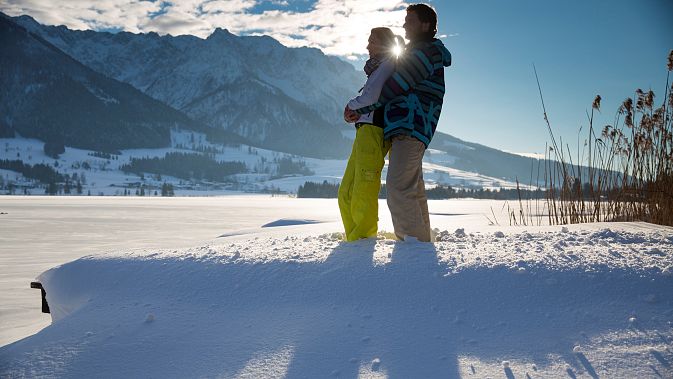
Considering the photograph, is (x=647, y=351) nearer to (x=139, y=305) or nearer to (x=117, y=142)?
(x=139, y=305)

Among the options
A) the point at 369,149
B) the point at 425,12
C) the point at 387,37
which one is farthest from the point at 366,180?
the point at 425,12

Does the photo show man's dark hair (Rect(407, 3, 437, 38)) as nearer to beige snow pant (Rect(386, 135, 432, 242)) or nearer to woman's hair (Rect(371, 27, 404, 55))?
woman's hair (Rect(371, 27, 404, 55))

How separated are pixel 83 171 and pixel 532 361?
5672 inches

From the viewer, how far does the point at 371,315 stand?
1.66m

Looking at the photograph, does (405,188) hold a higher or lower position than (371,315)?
higher

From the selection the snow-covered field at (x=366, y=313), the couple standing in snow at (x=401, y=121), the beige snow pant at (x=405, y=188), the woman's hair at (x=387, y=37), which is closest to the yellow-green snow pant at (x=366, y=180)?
the couple standing in snow at (x=401, y=121)

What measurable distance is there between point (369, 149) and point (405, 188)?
0.35 m

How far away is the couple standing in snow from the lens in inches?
105

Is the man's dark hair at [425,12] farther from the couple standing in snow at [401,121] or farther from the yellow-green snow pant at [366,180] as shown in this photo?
the yellow-green snow pant at [366,180]

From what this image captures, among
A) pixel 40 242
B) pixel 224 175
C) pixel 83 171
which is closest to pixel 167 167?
pixel 224 175

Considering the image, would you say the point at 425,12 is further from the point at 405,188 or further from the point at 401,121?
the point at 405,188

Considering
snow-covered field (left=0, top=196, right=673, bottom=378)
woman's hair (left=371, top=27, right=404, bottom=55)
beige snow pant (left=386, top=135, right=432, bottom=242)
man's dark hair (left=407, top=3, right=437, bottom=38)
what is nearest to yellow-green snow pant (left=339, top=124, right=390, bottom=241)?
beige snow pant (left=386, top=135, right=432, bottom=242)

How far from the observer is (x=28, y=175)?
112312mm

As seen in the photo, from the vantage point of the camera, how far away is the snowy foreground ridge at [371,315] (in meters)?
1.39
